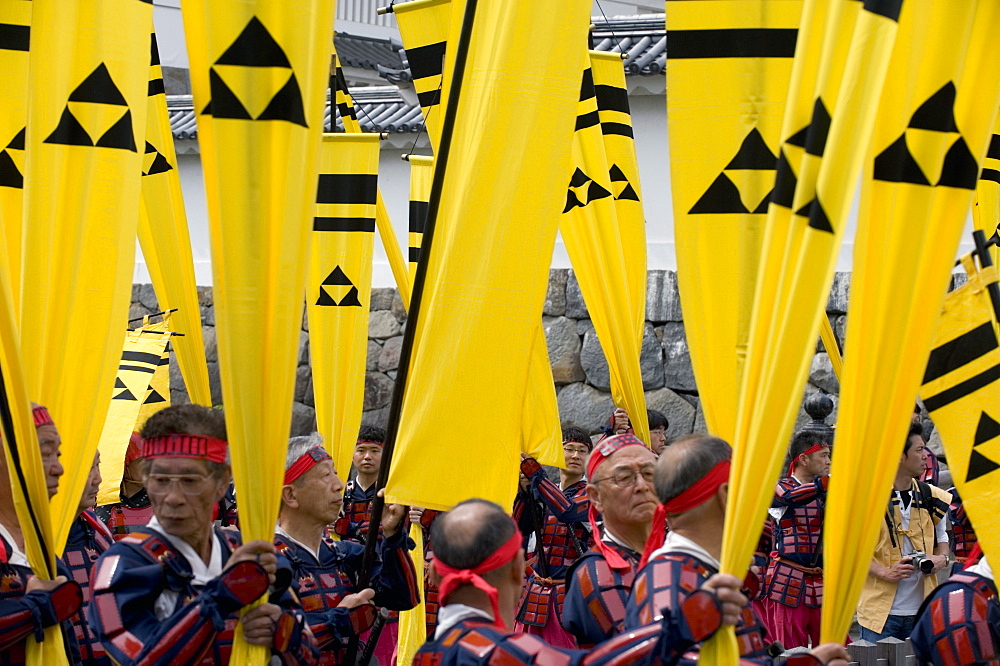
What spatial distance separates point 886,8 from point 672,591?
1500 millimetres

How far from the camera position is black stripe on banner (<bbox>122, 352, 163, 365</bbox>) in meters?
6.50

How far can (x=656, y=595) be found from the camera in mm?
3000

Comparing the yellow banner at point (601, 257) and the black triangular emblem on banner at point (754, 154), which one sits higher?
the black triangular emblem on banner at point (754, 154)

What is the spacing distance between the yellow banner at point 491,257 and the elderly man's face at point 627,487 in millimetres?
510

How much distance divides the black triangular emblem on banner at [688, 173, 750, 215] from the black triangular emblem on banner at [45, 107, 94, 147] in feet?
6.83

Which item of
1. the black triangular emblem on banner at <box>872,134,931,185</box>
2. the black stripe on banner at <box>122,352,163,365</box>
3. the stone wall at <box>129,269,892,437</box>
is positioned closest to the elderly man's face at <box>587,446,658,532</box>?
the black triangular emblem on banner at <box>872,134,931,185</box>

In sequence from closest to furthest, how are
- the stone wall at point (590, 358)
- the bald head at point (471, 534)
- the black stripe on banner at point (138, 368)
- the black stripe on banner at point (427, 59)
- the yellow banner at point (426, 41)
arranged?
the bald head at point (471, 534) → the yellow banner at point (426, 41) → the black stripe on banner at point (427, 59) → the black stripe on banner at point (138, 368) → the stone wall at point (590, 358)

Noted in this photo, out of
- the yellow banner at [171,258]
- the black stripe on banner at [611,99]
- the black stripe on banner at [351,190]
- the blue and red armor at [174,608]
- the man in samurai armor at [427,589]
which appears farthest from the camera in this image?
the black stripe on banner at [351,190]

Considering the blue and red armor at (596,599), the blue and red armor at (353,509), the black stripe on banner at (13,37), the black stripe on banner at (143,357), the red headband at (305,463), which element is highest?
the black stripe on banner at (13,37)

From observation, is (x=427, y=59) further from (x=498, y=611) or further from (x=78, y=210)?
(x=498, y=611)

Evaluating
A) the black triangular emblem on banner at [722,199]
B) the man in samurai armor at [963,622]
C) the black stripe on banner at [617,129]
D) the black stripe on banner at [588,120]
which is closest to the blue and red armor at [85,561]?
the black triangular emblem on banner at [722,199]

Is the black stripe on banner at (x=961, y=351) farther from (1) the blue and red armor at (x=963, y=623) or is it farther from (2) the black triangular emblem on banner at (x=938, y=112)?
(2) the black triangular emblem on banner at (x=938, y=112)

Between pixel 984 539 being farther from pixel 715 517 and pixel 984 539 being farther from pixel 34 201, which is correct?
pixel 34 201

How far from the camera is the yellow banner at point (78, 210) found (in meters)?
3.78
